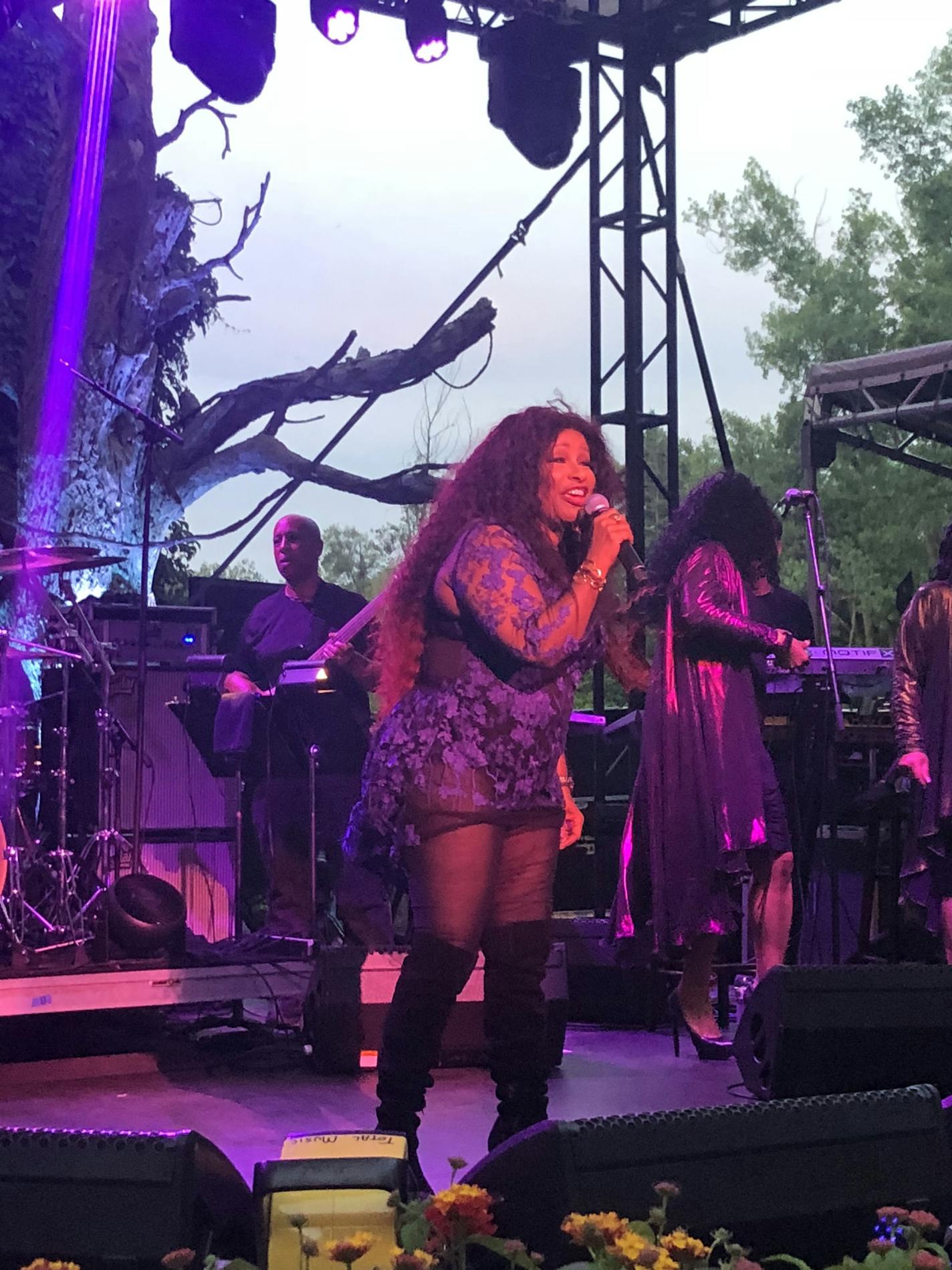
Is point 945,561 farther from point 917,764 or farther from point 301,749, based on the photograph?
point 301,749

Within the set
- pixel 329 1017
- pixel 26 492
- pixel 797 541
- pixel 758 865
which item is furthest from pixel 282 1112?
pixel 797 541

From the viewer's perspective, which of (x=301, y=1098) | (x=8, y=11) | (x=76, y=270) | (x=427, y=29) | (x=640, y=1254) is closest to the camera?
(x=640, y=1254)

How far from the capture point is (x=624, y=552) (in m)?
3.32

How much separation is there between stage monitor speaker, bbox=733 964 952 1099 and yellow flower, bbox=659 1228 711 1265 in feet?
4.06

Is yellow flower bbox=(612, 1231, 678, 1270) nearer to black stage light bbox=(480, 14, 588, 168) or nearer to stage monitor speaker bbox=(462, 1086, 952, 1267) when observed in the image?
stage monitor speaker bbox=(462, 1086, 952, 1267)

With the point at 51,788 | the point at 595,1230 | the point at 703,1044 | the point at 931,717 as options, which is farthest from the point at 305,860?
the point at 595,1230

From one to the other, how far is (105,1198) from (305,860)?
3.91 m

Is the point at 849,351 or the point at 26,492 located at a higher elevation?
the point at 849,351

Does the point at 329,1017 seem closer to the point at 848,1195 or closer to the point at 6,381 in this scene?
the point at 848,1195

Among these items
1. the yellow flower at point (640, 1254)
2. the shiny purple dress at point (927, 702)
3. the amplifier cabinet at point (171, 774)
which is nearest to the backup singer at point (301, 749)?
the amplifier cabinet at point (171, 774)

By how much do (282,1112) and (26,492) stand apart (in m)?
5.71

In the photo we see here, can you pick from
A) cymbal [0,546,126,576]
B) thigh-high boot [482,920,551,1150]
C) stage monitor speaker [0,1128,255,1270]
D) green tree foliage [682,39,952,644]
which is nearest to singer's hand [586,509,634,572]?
thigh-high boot [482,920,551,1150]

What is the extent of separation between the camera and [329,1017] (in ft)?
14.3

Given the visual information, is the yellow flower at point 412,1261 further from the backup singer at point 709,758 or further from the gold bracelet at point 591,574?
the backup singer at point 709,758
